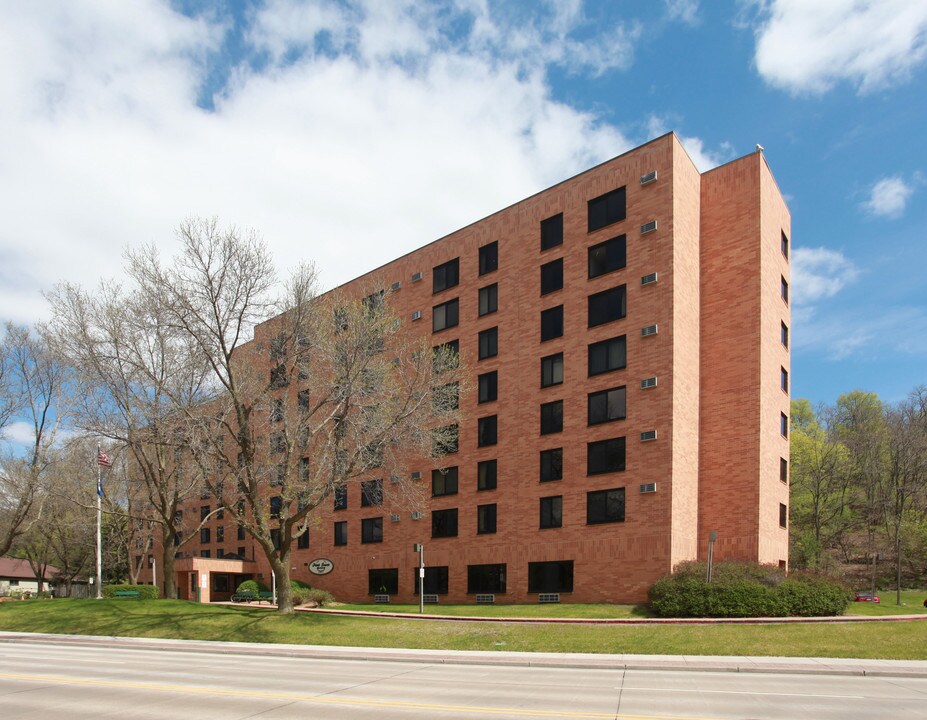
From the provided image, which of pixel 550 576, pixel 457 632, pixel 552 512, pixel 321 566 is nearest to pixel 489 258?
pixel 552 512

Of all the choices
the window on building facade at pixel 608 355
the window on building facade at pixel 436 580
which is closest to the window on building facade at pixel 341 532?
the window on building facade at pixel 436 580

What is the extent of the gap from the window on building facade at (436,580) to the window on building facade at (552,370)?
37.6 ft

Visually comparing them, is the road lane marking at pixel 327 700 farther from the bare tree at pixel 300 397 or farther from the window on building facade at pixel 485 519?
the window on building facade at pixel 485 519

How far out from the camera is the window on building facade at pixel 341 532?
4722cm

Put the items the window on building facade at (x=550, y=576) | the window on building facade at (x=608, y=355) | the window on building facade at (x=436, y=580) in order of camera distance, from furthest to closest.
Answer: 1. the window on building facade at (x=436, y=580)
2. the window on building facade at (x=608, y=355)
3. the window on building facade at (x=550, y=576)

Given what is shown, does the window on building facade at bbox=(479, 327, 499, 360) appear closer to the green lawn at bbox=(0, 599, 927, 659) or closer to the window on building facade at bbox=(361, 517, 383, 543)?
the window on building facade at bbox=(361, 517, 383, 543)

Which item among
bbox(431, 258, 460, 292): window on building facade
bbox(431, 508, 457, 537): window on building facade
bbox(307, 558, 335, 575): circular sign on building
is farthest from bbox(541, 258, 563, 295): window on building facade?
bbox(307, 558, 335, 575): circular sign on building

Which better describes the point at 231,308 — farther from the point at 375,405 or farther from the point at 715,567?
the point at 715,567

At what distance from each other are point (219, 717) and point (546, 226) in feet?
103

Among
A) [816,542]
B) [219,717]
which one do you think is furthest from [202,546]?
[219,717]

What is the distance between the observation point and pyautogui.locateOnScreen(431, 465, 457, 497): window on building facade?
4106 cm

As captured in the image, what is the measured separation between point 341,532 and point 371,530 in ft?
10.1

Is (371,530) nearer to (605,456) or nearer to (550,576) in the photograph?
(550,576)

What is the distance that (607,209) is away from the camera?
3628 centimetres
